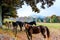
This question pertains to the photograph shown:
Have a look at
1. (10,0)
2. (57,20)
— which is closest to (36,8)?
(10,0)

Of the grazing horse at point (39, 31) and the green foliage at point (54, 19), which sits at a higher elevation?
the green foliage at point (54, 19)

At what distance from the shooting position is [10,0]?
18.5 meters

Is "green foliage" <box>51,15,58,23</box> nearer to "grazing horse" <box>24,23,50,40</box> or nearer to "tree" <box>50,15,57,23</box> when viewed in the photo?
"tree" <box>50,15,57,23</box>

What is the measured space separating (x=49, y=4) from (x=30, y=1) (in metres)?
2.10

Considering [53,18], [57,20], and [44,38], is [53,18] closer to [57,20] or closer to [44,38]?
[57,20]

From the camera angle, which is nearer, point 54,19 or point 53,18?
point 53,18

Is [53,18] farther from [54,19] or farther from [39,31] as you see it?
[39,31]

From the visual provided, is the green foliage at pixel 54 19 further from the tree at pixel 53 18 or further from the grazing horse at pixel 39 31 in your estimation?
the grazing horse at pixel 39 31

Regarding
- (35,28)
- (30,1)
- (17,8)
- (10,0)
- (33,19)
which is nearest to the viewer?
(35,28)

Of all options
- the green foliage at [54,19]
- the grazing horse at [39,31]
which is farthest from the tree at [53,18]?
the grazing horse at [39,31]

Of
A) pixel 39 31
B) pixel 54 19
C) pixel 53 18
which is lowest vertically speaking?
pixel 39 31

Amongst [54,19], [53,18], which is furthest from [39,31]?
[54,19]

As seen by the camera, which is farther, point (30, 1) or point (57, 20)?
point (57, 20)

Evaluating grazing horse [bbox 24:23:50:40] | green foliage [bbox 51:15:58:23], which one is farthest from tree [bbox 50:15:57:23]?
grazing horse [bbox 24:23:50:40]
